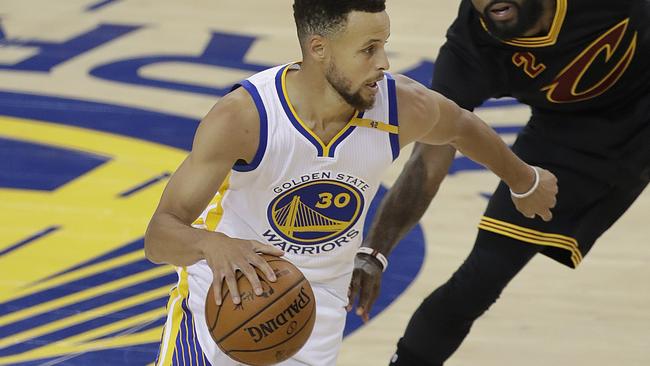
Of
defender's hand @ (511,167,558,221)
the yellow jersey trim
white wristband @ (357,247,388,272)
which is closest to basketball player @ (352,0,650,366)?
white wristband @ (357,247,388,272)

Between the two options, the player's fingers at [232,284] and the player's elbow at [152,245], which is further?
the player's elbow at [152,245]

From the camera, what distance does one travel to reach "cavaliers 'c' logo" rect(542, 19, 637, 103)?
5.00 meters

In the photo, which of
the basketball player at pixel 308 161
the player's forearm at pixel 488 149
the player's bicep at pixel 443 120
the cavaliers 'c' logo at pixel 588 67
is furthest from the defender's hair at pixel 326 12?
the cavaliers 'c' logo at pixel 588 67

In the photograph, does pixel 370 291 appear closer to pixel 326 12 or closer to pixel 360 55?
pixel 360 55

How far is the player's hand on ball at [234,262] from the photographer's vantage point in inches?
134

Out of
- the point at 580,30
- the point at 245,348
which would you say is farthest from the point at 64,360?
the point at 580,30

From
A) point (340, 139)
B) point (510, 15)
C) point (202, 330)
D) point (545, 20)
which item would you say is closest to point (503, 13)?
point (510, 15)

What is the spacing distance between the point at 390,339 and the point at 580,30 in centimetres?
163

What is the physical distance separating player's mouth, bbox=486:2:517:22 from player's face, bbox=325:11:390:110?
1.09 meters

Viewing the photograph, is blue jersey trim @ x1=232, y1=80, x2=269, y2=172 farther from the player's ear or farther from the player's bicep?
the player's bicep

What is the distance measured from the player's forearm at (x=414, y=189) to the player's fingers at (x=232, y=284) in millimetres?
1523

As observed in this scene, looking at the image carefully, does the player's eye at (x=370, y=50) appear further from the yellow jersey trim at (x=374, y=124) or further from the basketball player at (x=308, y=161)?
the yellow jersey trim at (x=374, y=124)

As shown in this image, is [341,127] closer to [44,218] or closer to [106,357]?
[106,357]

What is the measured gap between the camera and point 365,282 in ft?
14.9
